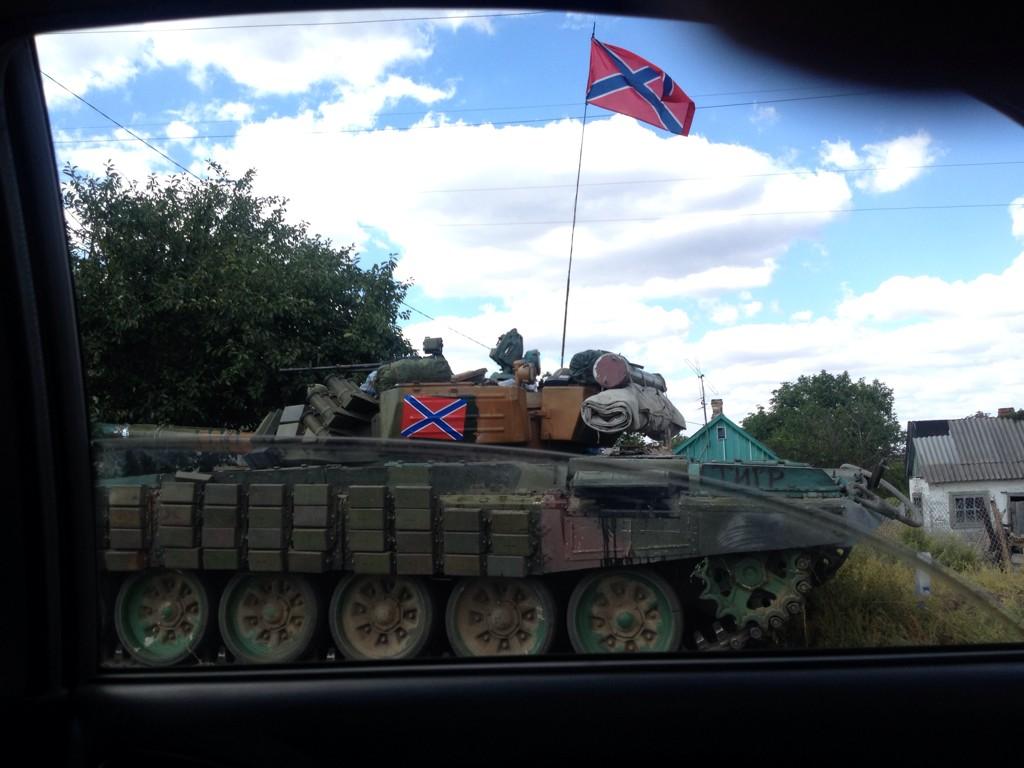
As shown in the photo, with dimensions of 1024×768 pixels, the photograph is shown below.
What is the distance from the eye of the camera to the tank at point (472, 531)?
14.7ft

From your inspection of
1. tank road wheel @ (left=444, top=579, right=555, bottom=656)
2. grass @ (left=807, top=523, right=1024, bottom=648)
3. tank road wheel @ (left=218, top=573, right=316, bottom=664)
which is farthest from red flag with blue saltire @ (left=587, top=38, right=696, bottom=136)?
tank road wheel @ (left=218, top=573, right=316, bottom=664)

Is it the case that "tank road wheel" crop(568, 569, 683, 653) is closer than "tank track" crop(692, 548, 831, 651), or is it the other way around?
"tank track" crop(692, 548, 831, 651)

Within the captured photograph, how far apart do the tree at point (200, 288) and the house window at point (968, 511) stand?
2025mm

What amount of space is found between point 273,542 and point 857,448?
3.30 metres

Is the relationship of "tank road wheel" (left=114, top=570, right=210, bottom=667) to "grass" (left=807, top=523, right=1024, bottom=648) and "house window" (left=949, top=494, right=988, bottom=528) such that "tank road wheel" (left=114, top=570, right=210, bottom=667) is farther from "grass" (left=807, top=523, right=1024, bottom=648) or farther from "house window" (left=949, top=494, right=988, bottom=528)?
"house window" (left=949, top=494, right=988, bottom=528)

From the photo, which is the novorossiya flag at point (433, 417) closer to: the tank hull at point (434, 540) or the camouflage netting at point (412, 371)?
the camouflage netting at point (412, 371)

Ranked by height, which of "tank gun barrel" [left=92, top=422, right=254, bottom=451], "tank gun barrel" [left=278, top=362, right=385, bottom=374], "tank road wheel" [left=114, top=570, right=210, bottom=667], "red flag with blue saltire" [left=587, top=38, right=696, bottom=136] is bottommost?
"tank road wheel" [left=114, top=570, right=210, bottom=667]

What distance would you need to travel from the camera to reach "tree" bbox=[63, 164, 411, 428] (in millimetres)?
3074

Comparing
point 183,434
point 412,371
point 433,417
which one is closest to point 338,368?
point 412,371

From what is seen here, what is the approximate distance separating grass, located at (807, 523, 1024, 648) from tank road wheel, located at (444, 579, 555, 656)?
168 centimetres

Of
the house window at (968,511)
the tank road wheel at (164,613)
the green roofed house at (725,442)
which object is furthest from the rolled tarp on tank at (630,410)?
the tank road wheel at (164,613)

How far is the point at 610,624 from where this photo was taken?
4852 millimetres

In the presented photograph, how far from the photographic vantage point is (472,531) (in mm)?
5105

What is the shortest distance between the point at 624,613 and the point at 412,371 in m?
1.62
